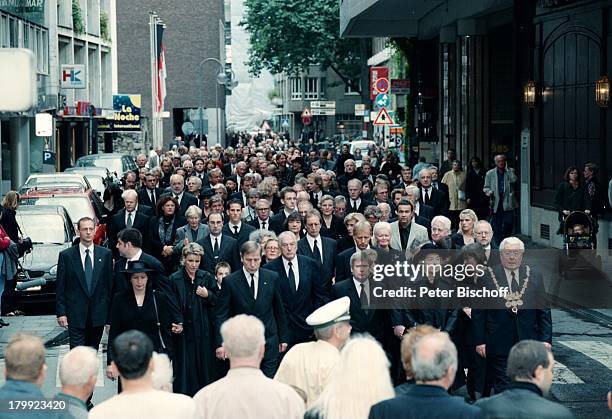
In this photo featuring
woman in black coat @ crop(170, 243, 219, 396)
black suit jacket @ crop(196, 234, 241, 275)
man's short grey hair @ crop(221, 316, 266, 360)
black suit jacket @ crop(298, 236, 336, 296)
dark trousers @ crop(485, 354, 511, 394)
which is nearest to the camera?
man's short grey hair @ crop(221, 316, 266, 360)

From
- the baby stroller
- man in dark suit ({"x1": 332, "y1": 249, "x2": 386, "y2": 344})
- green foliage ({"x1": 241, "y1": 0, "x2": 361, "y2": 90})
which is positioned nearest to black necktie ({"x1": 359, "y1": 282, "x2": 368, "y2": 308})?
man in dark suit ({"x1": 332, "y1": 249, "x2": 386, "y2": 344})

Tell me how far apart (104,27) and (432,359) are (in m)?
58.1

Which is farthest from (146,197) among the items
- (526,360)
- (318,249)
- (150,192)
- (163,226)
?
(526,360)

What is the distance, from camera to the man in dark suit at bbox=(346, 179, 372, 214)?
2017 centimetres

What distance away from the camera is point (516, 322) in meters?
11.7

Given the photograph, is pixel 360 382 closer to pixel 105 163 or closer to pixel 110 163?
pixel 105 163

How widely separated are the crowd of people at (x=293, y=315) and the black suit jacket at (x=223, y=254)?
0.06ft

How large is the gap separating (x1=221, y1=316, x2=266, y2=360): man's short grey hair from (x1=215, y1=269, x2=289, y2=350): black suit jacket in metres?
5.28

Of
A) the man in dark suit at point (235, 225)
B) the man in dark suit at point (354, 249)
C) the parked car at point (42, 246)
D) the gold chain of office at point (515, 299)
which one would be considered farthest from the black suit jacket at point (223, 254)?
the parked car at point (42, 246)

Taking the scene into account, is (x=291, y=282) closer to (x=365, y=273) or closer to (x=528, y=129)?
(x=365, y=273)

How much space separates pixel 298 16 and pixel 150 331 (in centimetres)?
7027

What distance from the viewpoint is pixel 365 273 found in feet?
39.8

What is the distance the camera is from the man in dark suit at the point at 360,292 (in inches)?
476

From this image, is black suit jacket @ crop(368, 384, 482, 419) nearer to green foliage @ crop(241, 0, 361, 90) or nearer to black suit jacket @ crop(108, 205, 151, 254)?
black suit jacket @ crop(108, 205, 151, 254)
